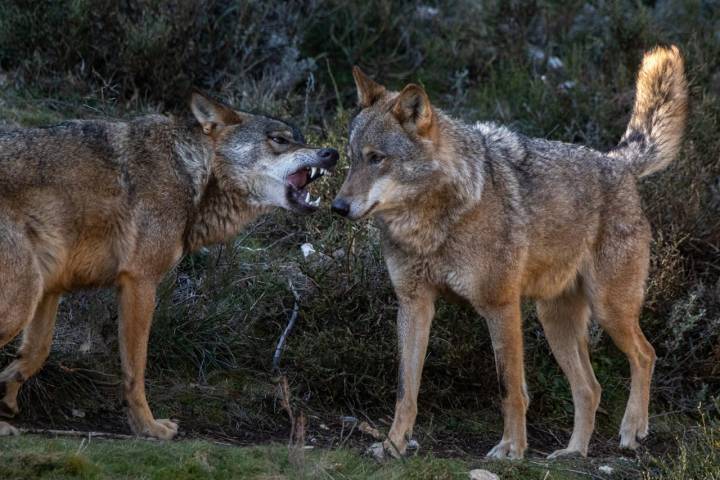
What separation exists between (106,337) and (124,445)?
1840 mm

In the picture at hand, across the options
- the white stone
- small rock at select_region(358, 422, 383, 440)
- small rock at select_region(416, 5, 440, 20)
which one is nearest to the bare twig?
the white stone

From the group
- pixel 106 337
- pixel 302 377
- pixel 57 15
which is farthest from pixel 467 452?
pixel 57 15

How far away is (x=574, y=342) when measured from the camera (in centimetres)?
741

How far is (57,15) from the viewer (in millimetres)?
9992

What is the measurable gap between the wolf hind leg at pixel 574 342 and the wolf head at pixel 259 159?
195 cm

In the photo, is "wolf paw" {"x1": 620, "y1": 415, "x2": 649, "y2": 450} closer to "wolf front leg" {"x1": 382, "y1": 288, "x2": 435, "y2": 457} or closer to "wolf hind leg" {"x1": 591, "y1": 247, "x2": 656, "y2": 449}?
"wolf hind leg" {"x1": 591, "y1": 247, "x2": 656, "y2": 449}

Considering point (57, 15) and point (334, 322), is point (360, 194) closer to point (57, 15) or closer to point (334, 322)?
point (334, 322)

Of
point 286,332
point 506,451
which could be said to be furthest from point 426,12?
point 506,451

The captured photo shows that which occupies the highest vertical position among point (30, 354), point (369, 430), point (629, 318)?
point (30, 354)

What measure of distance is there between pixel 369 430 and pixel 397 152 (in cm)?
172

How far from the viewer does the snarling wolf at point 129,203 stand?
224 inches

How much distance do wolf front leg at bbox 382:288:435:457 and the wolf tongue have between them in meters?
0.89

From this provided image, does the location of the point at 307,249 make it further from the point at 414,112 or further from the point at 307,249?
the point at 414,112

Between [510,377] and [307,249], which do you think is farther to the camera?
[307,249]
